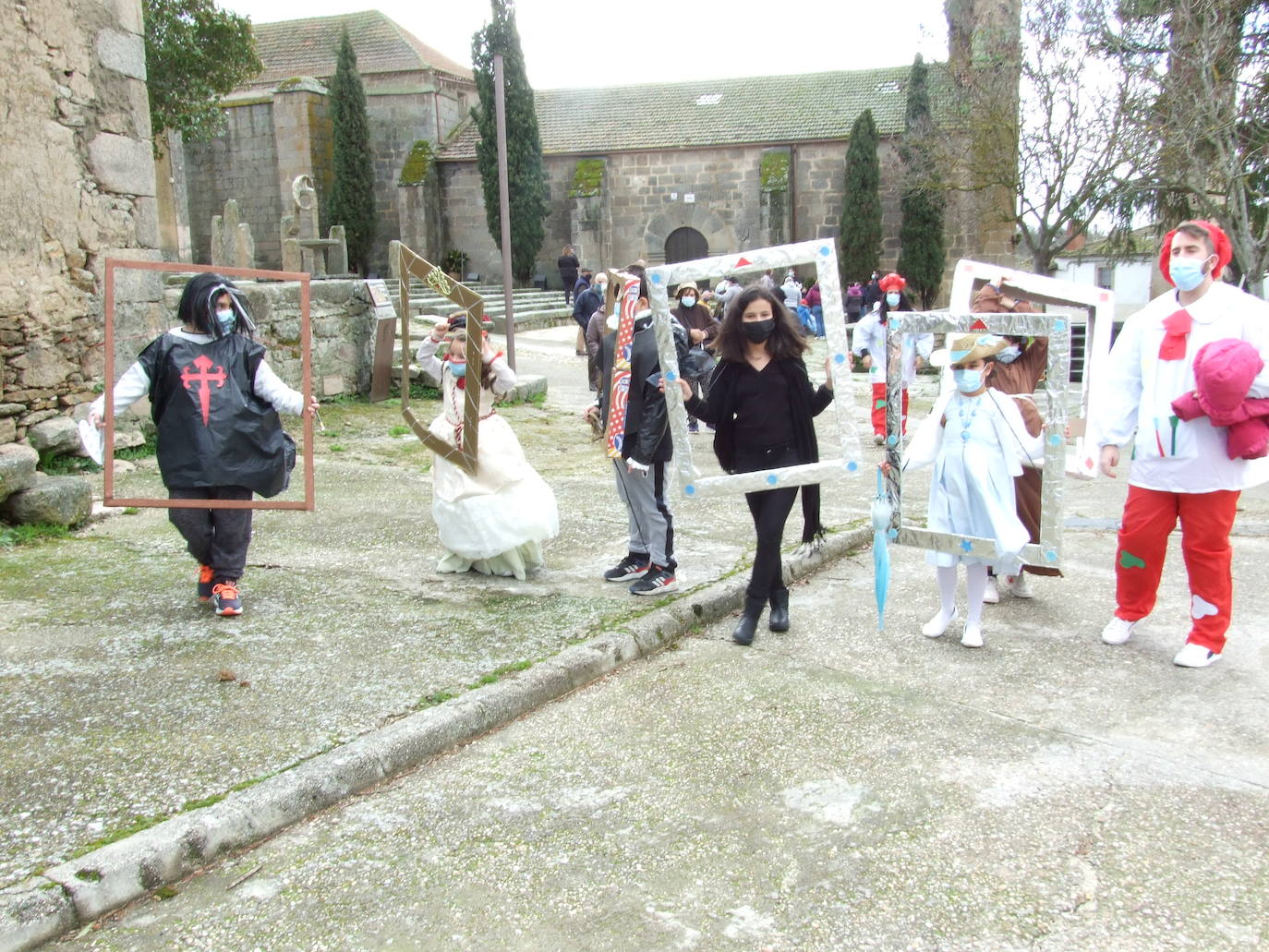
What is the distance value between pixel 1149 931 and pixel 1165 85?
1339 cm

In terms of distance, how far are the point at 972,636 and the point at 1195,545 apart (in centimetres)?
104

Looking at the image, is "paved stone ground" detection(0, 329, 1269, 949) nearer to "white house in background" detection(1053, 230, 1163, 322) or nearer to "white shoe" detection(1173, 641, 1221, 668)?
"white shoe" detection(1173, 641, 1221, 668)

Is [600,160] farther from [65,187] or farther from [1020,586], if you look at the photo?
[1020,586]

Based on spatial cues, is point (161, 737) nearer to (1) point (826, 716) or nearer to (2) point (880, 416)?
(1) point (826, 716)

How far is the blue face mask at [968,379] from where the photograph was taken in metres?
4.95

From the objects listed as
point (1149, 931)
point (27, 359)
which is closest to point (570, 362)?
point (27, 359)

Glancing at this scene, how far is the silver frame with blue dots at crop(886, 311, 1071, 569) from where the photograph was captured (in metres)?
4.68

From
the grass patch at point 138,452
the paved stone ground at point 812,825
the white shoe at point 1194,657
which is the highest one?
the grass patch at point 138,452

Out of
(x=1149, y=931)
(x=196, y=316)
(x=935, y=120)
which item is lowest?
(x=1149, y=931)

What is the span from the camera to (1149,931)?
276 centimetres

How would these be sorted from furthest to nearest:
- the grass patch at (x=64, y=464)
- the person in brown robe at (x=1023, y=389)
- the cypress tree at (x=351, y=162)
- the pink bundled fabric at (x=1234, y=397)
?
the cypress tree at (x=351, y=162) < the grass patch at (x=64, y=464) < the person in brown robe at (x=1023, y=389) < the pink bundled fabric at (x=1234, y=397)

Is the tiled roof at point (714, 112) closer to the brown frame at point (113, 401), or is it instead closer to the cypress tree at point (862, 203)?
the cypress tree at point (862, 203)

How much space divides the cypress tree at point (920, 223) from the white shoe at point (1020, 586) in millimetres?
21211

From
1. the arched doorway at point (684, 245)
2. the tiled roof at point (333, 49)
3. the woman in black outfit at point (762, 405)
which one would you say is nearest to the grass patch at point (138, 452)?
the woman in black outfit at point (762, 405)
